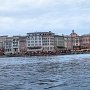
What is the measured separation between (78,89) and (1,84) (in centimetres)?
837

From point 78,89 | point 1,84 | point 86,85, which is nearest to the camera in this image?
point 78,89

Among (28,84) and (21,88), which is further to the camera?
(28,84)

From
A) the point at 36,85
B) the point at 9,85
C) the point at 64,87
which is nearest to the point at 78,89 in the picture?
the point at 64,87

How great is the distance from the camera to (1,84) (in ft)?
110

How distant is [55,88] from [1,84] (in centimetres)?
627

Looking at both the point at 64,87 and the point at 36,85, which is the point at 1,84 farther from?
the point at 64,87

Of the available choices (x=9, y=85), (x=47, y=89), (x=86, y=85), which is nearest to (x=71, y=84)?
(x=86, y=85)

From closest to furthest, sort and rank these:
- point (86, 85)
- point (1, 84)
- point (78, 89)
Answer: point (78, 89) < point (86, 85) < point (1, 84)

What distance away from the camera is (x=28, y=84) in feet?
108

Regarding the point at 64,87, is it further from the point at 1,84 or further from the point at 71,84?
the point at 1,84

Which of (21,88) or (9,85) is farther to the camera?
(9,85)

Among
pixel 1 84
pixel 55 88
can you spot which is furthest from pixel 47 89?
pixel 1 84

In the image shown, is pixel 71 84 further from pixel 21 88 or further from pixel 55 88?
pixel 21 88

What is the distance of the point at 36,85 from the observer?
3206 cm
